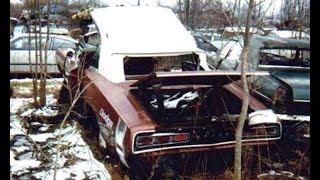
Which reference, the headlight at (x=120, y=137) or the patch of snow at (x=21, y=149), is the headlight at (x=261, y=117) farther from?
the patch of snow at (x=21, y=149)

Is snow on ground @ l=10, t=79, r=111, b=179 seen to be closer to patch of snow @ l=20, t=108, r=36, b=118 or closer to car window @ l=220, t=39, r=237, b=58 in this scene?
patch of snow @ l=20, t=108, r=36, b=118

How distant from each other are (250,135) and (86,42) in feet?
12.7

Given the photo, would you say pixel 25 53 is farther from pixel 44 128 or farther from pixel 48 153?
pixel 48 153

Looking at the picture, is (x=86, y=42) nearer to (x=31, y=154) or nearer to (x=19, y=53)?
(x=31, y=154)

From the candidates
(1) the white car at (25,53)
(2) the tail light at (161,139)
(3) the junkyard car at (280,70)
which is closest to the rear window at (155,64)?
(3) the junkyard car at (280,70)

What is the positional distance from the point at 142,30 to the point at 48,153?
2.20m

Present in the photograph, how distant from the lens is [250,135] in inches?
172

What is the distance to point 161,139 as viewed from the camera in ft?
13.1

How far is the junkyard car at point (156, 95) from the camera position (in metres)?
3.99

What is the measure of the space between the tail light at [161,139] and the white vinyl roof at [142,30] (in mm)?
1830

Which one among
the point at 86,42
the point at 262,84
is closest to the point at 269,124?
the point at 262,84

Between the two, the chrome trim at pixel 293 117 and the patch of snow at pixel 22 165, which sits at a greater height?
the chrome trim at pixel 293 117

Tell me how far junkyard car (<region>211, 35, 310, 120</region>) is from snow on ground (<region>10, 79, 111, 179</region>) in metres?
2.30

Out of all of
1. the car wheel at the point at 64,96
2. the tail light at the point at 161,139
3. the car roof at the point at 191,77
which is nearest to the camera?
the car roof at the point at 191,77
